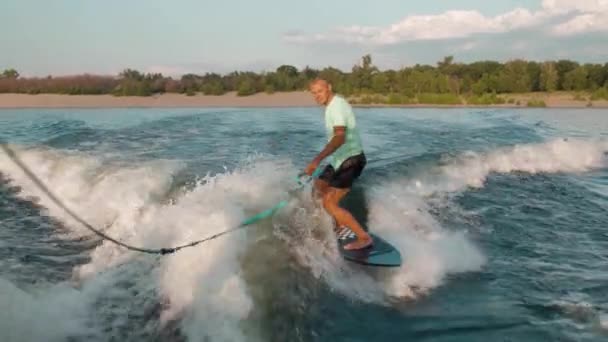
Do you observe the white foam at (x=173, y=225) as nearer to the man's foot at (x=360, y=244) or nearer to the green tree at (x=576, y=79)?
the man's foot at (x=360, y=244)

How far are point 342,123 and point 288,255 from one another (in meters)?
1.70

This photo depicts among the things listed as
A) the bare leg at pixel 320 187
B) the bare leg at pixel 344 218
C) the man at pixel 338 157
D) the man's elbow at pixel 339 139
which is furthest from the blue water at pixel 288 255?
the man's elbow at pixel 339 139

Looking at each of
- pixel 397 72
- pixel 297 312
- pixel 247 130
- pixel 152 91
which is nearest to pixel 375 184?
pixel 297 312

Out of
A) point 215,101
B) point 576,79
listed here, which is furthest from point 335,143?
point 576,79

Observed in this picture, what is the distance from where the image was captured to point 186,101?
1540 inches

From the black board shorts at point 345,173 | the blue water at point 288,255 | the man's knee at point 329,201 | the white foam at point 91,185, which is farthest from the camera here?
the white foam at point 91,185

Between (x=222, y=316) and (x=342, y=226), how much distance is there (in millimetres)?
2319

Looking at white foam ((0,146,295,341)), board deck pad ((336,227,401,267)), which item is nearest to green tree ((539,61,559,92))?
white foam ((0,146,295,341))

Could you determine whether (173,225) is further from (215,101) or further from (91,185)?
(215,101)

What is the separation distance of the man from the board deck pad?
8 cm

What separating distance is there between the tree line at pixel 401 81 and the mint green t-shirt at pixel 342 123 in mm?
33473

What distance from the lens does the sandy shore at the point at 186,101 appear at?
3538 centimetres

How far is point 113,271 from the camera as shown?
21.2ft

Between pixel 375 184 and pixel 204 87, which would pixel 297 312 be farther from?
pixel 204 87
